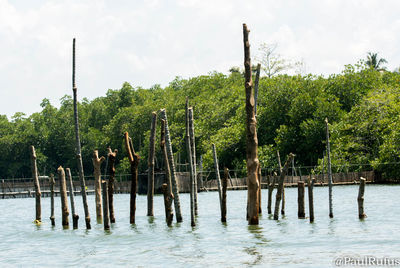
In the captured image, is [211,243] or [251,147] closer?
[251,147]

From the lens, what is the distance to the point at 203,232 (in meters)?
20.2

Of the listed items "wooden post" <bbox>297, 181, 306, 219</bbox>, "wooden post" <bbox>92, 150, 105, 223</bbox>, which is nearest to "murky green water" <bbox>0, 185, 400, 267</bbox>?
"wooden post" <bbox>297, 181, 306, 219</bbox>

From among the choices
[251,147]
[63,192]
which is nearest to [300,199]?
[251,147]

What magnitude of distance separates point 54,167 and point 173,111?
820 inches

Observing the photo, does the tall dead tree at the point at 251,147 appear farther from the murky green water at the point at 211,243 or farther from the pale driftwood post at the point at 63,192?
the pale driftwood post at the point at 63,192

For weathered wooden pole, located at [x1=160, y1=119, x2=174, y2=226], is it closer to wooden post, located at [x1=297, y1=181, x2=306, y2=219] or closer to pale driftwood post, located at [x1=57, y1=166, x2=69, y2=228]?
pale driftwood post, located at [x1=57, y1=166, x2=69, y2=228]

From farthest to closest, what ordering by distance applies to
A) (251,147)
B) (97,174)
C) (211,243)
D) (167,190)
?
(97,174)
(167,190)
(211,243)
(251,147)

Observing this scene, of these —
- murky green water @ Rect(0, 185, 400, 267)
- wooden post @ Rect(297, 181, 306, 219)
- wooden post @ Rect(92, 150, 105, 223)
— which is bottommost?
murky green water @ Rect(0, 185, 400, 267)

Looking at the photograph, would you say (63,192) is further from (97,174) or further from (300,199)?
(300,199)

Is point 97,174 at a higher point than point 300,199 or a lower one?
higher

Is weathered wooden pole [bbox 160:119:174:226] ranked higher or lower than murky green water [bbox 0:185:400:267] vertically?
higher

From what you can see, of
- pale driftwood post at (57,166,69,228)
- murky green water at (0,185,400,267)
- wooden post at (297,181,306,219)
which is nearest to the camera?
murky green water at (0,185,400,267)

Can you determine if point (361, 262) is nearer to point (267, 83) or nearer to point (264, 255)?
point (264, 255)

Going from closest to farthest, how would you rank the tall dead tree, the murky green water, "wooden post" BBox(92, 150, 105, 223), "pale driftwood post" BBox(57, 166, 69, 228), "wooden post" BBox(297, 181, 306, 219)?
the murky green water, the tall dead tree, "pale driftwood post" BBox(57, 166, 69, 228), "wooden post" BBox(297, 181, 306, 219), "wooden post" BBox(92, 150, 105, 223)
